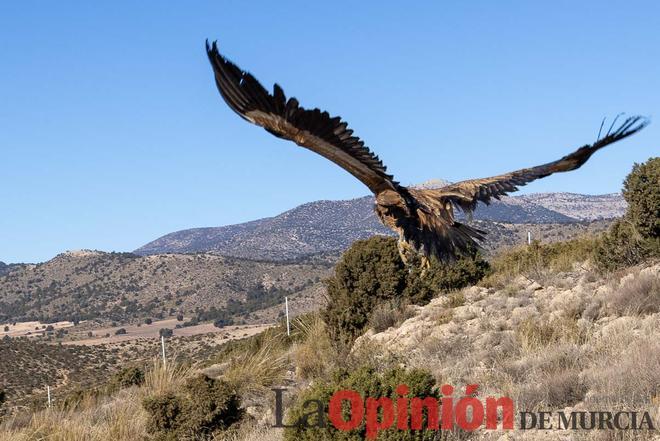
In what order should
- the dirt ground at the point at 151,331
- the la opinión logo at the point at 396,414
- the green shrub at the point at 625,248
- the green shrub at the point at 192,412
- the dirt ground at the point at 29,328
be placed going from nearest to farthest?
the la opinión logo at the point at 396,414 → the green shrub at the point at 192,412 → the green shrub at the point at 625,248 → the dirt ground at the point at 151,331 → the dirt ground at the point at 29,328

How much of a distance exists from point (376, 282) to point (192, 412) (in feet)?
29.3

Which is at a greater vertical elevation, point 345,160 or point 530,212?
point 530,212

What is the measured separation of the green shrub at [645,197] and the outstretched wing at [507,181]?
9182 mm

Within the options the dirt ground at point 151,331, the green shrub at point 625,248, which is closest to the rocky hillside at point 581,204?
the dirt ground at point 151,331

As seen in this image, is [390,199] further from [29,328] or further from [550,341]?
[29,328]

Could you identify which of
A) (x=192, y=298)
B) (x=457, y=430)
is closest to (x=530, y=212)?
(x=192, y=298)

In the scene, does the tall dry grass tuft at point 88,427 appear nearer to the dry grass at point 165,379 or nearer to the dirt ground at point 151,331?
the dry grass at point 165,379

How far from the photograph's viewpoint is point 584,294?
13.3 meters

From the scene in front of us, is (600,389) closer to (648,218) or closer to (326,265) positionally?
(648,218)

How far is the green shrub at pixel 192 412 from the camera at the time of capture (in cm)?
946

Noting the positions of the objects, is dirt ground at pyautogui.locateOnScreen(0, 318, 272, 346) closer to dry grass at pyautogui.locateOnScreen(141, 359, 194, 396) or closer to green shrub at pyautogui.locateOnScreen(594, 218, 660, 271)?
green shrub at pyautogui.locateOnScreen(594, 218, 660, 271)

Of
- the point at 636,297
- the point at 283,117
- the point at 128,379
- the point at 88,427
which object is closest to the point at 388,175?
the point at 283,117

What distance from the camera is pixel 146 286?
340 ft

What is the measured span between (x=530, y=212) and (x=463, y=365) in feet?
551
